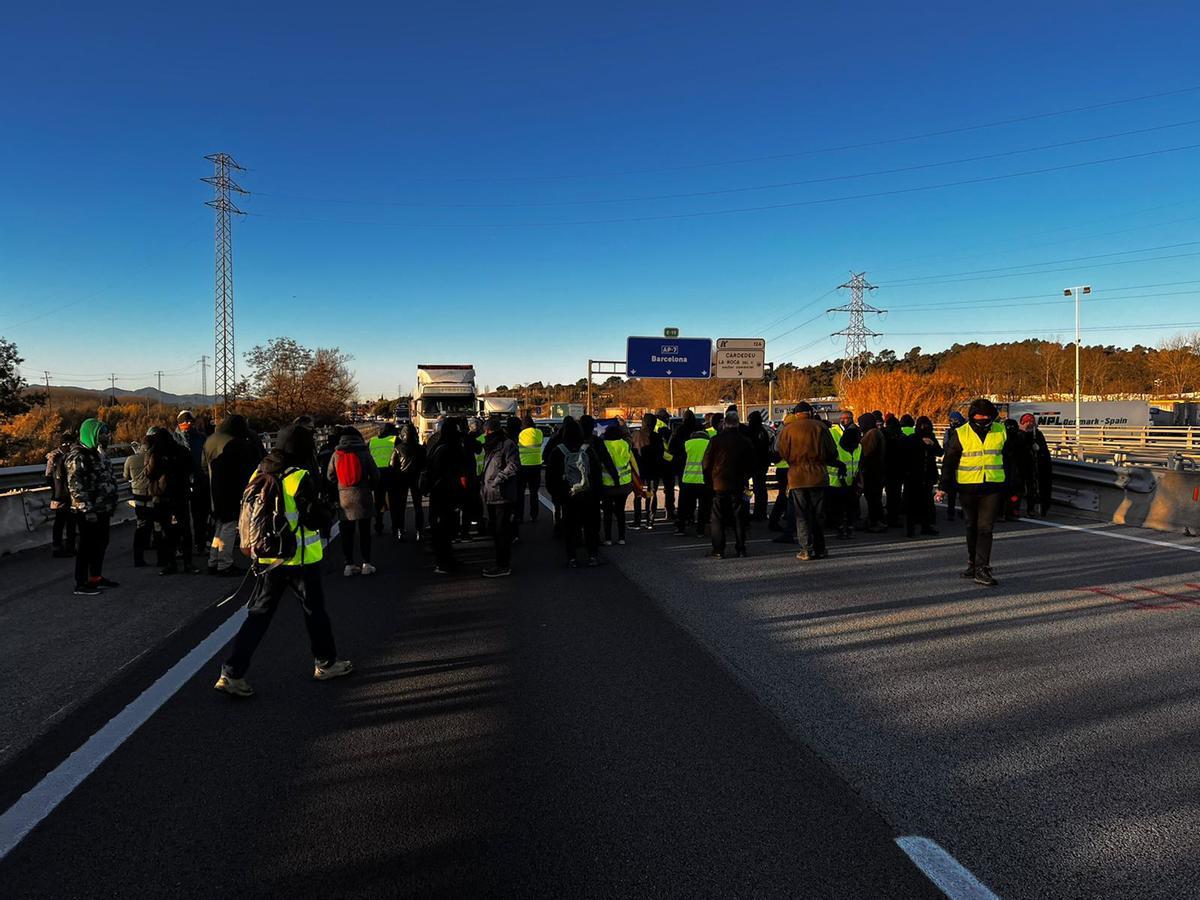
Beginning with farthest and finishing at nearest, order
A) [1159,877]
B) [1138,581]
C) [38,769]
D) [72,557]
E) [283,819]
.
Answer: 1. [72,557]
2. [1138,581]
3. [38,769]
4. [283,819]
5. [1159,877]

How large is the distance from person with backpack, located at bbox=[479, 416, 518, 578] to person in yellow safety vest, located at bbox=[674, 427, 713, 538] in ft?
9.70

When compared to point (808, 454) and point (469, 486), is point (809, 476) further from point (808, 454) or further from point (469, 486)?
point (469, 486)

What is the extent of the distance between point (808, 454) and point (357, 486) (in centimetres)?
555

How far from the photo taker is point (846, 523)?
1184 cm

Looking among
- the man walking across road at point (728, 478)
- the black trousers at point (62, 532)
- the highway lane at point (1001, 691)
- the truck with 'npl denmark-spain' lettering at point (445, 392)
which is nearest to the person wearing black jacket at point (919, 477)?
the highway lane at point (1001, 691)

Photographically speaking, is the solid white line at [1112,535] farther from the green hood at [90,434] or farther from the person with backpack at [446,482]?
the green hood at [90,434]

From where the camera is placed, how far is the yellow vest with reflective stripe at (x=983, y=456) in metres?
8.33

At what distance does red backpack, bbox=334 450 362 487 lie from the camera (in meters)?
9.29

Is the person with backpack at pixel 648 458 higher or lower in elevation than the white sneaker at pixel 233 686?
higher

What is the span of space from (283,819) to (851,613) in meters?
5.18

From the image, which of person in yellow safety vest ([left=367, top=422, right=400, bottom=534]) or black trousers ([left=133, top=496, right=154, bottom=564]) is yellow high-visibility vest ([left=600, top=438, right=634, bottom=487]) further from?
black trousers ([left=133, top=496, right=154, bottom=564])

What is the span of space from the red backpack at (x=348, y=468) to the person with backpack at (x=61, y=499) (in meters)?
2.78

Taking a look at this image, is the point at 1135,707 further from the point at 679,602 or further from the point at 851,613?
the point at 679,602

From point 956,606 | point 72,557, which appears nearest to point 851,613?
point 956,606
